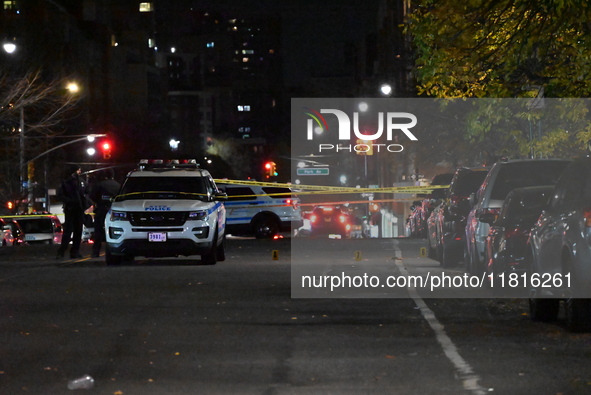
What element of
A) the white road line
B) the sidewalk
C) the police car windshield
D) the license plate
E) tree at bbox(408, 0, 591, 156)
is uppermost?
tree at bbox(408, 0, 591, 156)

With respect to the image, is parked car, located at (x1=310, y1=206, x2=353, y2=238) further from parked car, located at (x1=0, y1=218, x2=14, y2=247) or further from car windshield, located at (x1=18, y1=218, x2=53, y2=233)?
parked car, located at (x1=0, y1=218, x2=14, y2=247)

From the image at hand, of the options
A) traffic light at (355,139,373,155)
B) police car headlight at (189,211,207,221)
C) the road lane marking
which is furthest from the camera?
traffic light at (355,139,373,155)

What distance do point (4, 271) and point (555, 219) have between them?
12398 mm

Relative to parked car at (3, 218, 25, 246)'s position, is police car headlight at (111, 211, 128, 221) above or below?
above

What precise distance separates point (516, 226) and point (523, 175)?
3.76m

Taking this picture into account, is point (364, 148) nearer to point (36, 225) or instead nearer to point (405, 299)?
point (36, 225)

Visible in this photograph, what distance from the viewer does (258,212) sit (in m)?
37.1

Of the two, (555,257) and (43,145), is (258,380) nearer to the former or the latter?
(555,257)

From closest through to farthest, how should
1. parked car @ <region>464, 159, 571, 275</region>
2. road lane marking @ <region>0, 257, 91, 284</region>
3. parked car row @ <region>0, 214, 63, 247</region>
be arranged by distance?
parked car @ <region>464, 159, 571, 275</region> → road lane marking @ <region>0, 257, 91, 284</region> → parked car row @ <region>0, 214, 63, 247</region>

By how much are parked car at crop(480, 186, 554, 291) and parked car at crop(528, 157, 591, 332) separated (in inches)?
77.9

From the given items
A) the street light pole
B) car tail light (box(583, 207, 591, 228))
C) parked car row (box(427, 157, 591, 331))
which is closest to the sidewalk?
parked car row (box(427, 157, 591, 331))

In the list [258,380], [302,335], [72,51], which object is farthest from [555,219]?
[72,51]

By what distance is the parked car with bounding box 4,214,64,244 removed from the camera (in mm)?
44812

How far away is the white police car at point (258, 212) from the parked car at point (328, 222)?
16.8 m
